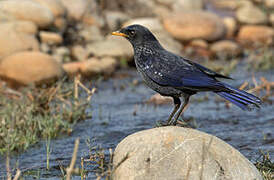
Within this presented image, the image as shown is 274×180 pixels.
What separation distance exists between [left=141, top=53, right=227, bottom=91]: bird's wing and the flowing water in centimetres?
94

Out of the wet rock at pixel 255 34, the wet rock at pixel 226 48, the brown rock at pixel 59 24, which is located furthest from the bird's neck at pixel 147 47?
the wet rock at pixel 255 34

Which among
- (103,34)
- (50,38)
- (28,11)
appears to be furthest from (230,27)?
(28,11)

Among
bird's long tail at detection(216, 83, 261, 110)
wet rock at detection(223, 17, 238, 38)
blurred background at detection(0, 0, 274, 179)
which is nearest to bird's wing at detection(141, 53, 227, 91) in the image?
bird's long tail at detection(216, 83, 261, 110)

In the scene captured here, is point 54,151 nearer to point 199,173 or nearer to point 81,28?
point 199,173

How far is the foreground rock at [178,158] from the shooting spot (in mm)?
4598

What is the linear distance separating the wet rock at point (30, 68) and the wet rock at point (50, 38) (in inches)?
64.0

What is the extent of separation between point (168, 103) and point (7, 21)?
4.79 metres

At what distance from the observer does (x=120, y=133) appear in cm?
771

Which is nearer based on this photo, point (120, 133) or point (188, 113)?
point (120, 133)

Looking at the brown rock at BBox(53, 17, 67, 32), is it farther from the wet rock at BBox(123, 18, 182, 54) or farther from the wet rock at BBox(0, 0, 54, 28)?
the wet rock at BBox(123, 18, 182, 54)

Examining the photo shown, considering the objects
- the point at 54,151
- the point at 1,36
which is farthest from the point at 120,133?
the point at 1,36

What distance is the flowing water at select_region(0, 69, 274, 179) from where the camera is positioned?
21.5 ft

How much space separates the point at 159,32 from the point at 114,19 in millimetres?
1345

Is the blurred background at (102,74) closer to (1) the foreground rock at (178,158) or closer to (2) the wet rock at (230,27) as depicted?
(2) the wet rock at (230,27)
